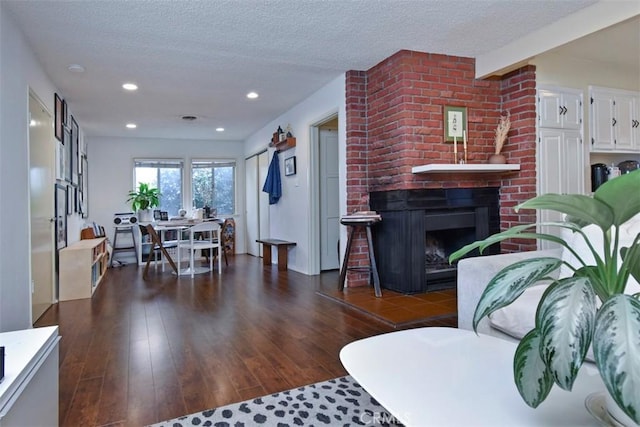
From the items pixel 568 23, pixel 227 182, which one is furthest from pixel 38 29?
pixel 227 182

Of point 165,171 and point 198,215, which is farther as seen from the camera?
point 165,171

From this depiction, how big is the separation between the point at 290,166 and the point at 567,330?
5.05 metres

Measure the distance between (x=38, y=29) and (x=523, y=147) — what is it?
172 inches

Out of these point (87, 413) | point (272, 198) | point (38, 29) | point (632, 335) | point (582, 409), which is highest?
point (38, 29)

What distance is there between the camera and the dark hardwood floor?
185 cm

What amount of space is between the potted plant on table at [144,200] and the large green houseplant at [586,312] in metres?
6.93

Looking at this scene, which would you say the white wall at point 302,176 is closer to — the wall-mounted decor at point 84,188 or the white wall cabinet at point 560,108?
the white wall cabinet at point 560,108

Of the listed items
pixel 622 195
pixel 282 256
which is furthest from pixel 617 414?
pixel 282 256

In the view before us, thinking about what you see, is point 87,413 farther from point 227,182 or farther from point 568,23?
point 227,182

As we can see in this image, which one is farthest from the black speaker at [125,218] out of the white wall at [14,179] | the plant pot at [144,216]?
the white wall at [14,179]

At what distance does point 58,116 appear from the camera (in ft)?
14.1

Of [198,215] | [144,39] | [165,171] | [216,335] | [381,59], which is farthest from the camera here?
[165,171]

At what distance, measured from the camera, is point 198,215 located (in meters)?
6.93

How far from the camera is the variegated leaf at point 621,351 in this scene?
0.57 metres
